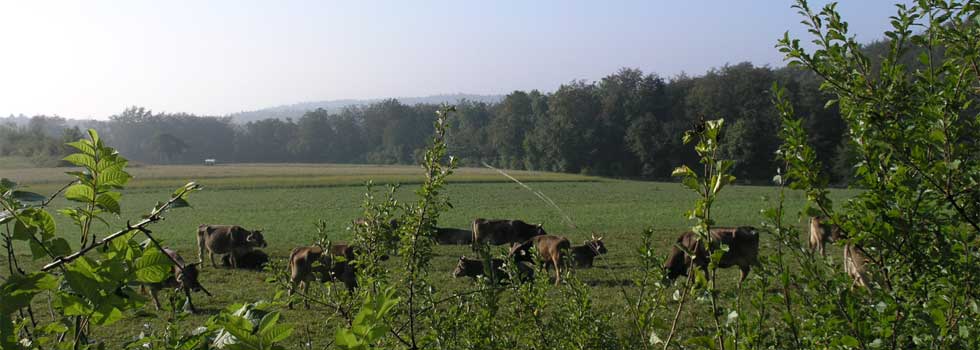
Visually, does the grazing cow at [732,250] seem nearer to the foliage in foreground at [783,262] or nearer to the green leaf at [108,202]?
the foliage in foreground at [783,262]

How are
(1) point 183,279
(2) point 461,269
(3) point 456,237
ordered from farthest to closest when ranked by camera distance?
(3) point 456,237
(2) point 461,269
(1) point 183,279

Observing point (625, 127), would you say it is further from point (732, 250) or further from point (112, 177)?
point (112, 177)

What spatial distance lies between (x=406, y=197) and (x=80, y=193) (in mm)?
42763

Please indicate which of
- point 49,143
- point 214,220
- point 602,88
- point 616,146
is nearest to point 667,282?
point 214,220

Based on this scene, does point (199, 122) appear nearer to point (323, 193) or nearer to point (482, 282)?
point (323, 193)

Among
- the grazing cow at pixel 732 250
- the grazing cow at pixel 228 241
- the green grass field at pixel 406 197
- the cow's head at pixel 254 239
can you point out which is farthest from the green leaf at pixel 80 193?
the cow's head at pixel 254 239

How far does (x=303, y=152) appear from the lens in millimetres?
121125

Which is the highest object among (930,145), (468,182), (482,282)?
(930,145)

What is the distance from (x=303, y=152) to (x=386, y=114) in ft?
52.8

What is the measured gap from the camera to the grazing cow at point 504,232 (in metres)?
20.8

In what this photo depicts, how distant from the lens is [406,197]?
43969mm

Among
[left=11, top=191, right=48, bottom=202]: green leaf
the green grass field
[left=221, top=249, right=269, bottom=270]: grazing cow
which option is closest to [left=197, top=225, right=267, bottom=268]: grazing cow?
[left=221, top=249, right=269, bottom=270]: grazing cow

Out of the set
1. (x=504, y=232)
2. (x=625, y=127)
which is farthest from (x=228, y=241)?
(x=625, y=127)

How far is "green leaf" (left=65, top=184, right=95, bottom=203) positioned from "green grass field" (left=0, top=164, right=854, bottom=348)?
1.61 metres
